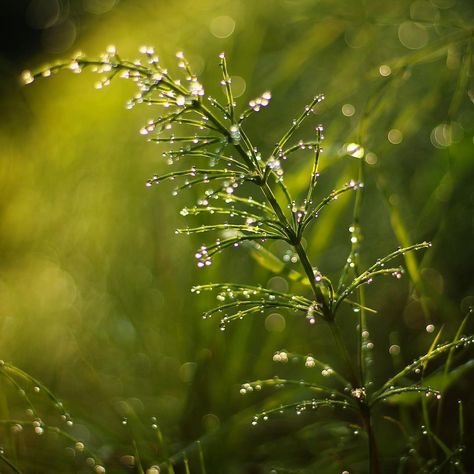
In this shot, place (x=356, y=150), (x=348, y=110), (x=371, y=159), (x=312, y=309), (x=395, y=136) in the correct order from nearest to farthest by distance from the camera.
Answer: (x=312, y=309), (x=356, y=150), (x=371, y=159), (x=395, y=136), (x=348, y=110)

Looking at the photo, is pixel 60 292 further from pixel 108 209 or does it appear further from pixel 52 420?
pixel 52 420

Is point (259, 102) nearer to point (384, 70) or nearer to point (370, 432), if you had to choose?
point (370, 432)

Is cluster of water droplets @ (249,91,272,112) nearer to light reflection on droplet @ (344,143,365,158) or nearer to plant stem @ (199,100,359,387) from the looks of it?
plant stem @ (199,100,359,387)

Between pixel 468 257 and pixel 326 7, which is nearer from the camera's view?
pixel 468 257

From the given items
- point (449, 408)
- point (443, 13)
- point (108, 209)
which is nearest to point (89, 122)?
point (108, 209)

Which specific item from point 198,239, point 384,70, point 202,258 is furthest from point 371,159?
point 202,258

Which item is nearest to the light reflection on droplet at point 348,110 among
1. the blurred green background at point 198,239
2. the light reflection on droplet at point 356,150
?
the blurred green background at point 198,239

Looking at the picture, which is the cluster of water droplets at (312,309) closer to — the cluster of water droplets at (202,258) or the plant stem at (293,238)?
the plant stem at (293,238)

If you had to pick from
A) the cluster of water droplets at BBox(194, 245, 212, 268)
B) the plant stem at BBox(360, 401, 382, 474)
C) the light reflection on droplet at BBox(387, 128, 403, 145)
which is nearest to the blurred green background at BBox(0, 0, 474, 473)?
the light reflection on droplet at BBox(387, 128, 403, 145)
